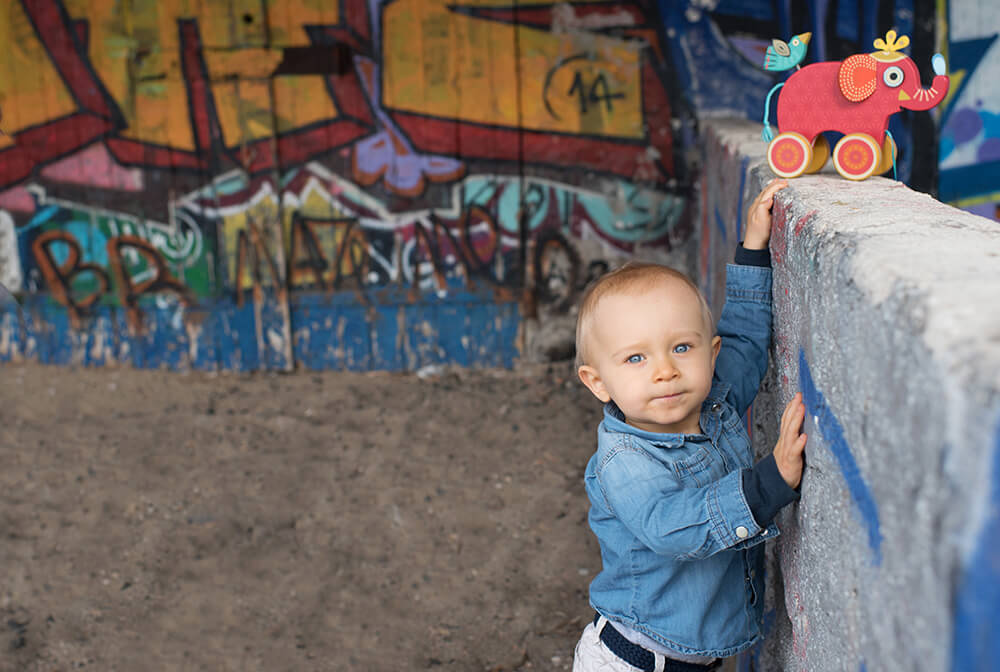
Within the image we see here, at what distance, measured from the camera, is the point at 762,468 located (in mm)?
1269

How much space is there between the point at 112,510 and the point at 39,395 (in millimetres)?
1387

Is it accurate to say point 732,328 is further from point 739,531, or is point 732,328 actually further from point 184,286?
point 184,286

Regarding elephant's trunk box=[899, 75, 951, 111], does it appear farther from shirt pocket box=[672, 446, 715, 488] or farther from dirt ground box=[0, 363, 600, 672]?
dirt ground box=[0, 363, 600, 672]

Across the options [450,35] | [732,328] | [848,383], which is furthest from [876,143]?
[450,35]

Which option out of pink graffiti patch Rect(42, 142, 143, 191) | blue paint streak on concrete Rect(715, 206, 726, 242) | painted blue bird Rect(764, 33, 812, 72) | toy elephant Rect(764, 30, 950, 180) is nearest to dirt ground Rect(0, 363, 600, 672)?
pink graffiti patch Rect(42, 142, 143, 191)

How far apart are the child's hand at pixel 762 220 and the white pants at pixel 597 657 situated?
731 mm

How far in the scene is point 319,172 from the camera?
442 cm

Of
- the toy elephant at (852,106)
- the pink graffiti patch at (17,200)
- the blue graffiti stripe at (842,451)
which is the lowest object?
the pink graffiti patch at (17,200)

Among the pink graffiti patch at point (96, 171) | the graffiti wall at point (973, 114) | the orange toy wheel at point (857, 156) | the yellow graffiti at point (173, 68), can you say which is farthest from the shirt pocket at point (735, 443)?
the pink graffiti patch at point (96, 171)

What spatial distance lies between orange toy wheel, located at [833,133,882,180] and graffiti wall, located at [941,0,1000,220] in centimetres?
265

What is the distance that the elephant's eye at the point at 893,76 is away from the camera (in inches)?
65.7

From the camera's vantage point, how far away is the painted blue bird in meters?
1.80

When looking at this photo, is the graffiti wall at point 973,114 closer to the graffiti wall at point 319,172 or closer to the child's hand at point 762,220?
the graffiti wall at point 319,172

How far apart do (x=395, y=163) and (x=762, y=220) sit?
9.85ft
